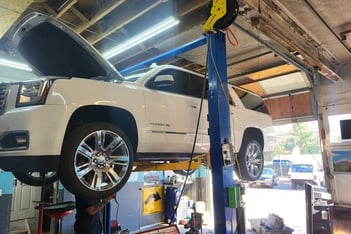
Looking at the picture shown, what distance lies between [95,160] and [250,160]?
102 inches

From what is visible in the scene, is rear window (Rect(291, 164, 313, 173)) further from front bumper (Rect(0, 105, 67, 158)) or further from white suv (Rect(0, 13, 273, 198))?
front bumper (Rect(0, 105, 67, 158))

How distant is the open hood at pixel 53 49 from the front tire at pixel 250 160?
2294 millimetres

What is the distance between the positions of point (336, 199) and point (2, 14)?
293 inches

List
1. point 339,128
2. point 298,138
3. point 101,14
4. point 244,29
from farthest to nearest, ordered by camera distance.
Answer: point 298,138, point 339,128, point 101,14, point 244,29

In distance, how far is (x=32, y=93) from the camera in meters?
2.13

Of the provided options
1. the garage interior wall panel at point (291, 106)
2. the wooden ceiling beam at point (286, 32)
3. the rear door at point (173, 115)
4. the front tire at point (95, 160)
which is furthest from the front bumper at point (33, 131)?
the garage interior wall panel at point (291, 106)

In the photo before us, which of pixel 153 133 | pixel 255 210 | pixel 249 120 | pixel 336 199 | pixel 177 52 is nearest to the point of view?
pixel 153 133

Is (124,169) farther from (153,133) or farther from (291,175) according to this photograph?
(291,175)

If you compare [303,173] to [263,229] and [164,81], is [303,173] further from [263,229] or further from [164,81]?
[164,81]

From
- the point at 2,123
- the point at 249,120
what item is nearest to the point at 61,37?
the point at 2,123

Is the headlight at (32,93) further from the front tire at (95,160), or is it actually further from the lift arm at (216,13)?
the lift arm at (216,13)

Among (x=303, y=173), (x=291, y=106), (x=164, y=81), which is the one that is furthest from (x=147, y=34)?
(x=303, y=173)

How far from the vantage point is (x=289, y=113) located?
767cm

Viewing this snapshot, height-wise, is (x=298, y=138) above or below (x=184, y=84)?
below
